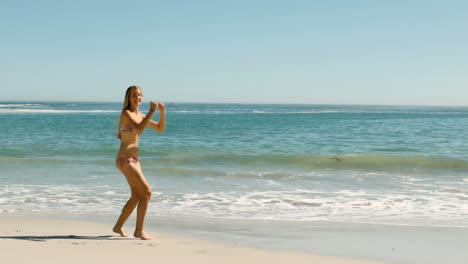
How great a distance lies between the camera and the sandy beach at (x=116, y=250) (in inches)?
196

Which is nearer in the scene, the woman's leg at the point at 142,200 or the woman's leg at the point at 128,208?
the woman's leg at the point at 142,200

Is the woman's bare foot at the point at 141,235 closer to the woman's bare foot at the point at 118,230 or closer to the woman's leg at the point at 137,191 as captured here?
the woman's leg at the point at 137,191

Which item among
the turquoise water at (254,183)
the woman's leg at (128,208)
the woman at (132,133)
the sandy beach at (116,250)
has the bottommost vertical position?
the turquoise water at (254,183)

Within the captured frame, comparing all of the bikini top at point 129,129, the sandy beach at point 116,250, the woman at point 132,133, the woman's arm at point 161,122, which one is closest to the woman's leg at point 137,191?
the woman at point 132,133

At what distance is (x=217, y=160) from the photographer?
16672 mm

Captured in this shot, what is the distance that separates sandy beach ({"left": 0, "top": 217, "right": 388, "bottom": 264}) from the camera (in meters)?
4.99

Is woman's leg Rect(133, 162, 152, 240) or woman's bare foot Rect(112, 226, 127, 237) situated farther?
woman's bare foot Rect(112, 226, 127, 237)

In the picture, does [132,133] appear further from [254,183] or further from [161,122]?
[254,183]

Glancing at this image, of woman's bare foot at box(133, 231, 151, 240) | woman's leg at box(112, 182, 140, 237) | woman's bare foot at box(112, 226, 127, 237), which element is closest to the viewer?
woman's leg at box(112, 182, 140, 237)

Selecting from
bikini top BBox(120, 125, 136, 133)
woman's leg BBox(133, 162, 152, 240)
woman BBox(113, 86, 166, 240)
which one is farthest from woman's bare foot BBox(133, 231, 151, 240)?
bikini top BBox(120, 125, 136, 133)

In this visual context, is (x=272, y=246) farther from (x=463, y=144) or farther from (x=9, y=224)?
(x=463, y=144)

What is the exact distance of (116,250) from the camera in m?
5.30

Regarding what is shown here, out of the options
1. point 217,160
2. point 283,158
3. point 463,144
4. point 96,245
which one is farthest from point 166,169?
point 463,144

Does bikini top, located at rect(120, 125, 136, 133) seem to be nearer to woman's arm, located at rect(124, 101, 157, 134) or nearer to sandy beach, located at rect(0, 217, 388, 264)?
woman's arm, located at rect(124, 101, 157, 134)
